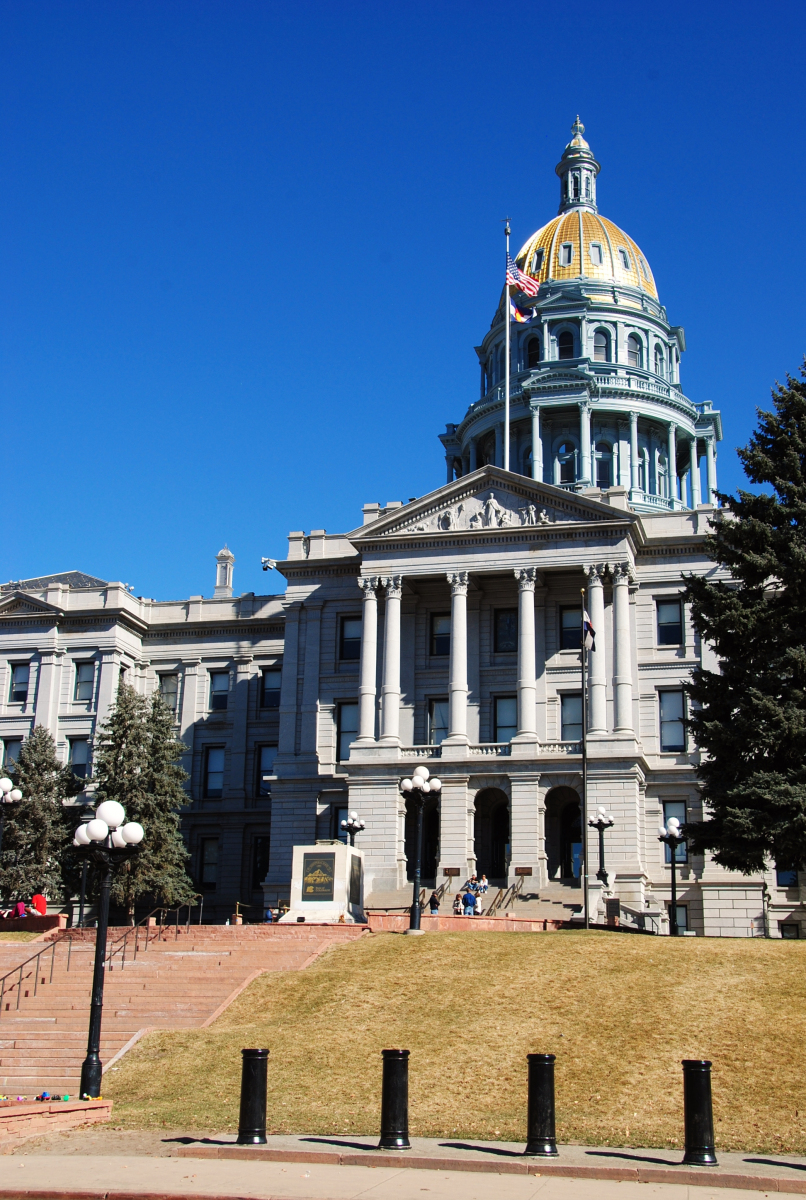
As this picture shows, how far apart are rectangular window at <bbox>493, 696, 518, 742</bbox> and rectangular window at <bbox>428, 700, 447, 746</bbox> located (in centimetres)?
228

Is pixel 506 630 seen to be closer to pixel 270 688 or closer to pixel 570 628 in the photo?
pixel 570 628

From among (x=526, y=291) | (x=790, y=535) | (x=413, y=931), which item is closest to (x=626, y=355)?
(x=526, y=291)

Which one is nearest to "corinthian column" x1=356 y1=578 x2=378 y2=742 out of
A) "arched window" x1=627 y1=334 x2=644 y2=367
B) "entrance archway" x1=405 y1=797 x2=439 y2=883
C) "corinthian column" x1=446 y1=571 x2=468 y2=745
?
"corinthian column" x1=446 y1=571 x2=468 y2=745

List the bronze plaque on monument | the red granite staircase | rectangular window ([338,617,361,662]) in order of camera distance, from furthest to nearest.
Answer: rectangular window ([338,617,361,662])
the bronze plaque on monument
the red granite staircase

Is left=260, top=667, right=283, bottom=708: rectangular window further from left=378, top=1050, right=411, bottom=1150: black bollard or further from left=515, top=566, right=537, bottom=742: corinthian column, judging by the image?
left=378, top=1050, right=411, bottom=1150: black bollard

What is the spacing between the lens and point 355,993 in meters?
29.9

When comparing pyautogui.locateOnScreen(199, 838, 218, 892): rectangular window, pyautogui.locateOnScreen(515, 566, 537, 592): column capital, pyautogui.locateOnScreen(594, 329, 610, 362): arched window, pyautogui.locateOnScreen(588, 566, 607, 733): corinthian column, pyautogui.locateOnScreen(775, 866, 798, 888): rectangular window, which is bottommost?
pyautogui.locateOnScreen(775, 866, 798, 888): rectangular window

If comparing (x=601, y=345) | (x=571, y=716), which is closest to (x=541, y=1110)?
(x=571, y=716)

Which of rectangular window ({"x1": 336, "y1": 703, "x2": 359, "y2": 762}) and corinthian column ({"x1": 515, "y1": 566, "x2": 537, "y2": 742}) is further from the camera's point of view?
rectangular window ({"x1": 336, "y1": 703, "x2": 359, "y2": 762})

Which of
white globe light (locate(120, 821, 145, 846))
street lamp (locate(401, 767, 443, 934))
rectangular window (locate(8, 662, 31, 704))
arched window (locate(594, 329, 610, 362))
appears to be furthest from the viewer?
arched window (locate(594, 329, 610, 362))

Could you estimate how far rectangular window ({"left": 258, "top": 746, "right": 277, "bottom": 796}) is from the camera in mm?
67875

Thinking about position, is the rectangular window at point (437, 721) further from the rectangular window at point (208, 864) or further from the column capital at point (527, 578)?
the rectangular window at point (208, 864)

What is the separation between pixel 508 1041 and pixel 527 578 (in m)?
33.8

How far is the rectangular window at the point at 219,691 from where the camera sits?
70000 millimetres
